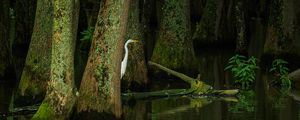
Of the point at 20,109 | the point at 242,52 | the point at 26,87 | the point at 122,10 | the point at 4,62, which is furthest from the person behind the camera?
the point at 242,52

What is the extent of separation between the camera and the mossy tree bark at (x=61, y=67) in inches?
617

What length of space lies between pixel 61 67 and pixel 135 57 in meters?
5.52

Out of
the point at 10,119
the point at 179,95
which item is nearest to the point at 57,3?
the point at 10,119

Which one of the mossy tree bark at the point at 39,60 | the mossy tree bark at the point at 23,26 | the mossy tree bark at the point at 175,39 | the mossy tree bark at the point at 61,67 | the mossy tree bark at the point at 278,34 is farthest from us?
the mossy tree bark at the point at 23,26

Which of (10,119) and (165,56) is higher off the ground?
(165,56)

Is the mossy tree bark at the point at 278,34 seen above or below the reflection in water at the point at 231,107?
above

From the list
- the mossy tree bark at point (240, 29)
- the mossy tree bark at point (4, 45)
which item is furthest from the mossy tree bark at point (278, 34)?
the mossy tree bark at point (4, 45)

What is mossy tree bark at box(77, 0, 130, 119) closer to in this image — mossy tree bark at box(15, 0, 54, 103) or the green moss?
the green moss

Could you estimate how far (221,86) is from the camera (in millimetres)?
21656

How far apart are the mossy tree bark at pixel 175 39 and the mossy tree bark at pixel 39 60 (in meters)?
5.06

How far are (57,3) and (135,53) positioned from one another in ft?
18.7

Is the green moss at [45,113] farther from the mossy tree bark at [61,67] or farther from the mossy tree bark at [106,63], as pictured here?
the mossy tree bark at [106,63]

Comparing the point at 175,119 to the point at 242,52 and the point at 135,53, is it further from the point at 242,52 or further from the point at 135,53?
the point at 242,52

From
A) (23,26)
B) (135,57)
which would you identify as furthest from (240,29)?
(23,26)
